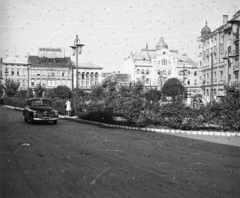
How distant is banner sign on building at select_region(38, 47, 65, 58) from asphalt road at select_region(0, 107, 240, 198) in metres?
89.8

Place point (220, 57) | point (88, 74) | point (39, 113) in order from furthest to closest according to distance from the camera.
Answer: point (88, 74)
point (220, 57)
point (39, 113)

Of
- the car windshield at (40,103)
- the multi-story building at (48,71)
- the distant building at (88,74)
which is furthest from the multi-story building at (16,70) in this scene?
the car windshield at (40,103)

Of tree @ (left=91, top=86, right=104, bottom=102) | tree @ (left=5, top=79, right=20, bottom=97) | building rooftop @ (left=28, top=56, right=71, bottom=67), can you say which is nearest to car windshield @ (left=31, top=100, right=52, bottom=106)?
tree @ (left=91, top=86, right=104, bottom=102)

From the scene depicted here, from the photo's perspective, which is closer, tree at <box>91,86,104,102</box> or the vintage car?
the vintage car

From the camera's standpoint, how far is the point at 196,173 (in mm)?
7457

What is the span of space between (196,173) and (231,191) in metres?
1.44

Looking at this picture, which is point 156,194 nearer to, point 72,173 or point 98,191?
point 98,191

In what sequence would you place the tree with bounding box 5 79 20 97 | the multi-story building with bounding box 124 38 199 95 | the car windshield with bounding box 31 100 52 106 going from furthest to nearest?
the multi-story building with bounding box 124 38 199 95 → the tree with bounding box 5 79 20 97 → the car windshield with bounding box 31 100 52 106

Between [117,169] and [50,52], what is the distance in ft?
317

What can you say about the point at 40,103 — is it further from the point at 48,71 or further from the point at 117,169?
the point at 48,71

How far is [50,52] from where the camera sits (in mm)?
100500

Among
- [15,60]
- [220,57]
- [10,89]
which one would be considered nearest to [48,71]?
[15,60]

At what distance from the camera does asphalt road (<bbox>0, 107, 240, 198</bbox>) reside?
19.7ft

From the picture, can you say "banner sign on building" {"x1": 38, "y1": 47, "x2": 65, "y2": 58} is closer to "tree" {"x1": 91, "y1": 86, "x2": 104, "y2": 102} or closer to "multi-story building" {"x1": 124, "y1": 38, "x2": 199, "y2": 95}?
"multi-story building" {"x1": 124, "y1": 38, "x2": 199, "y2": 95}
